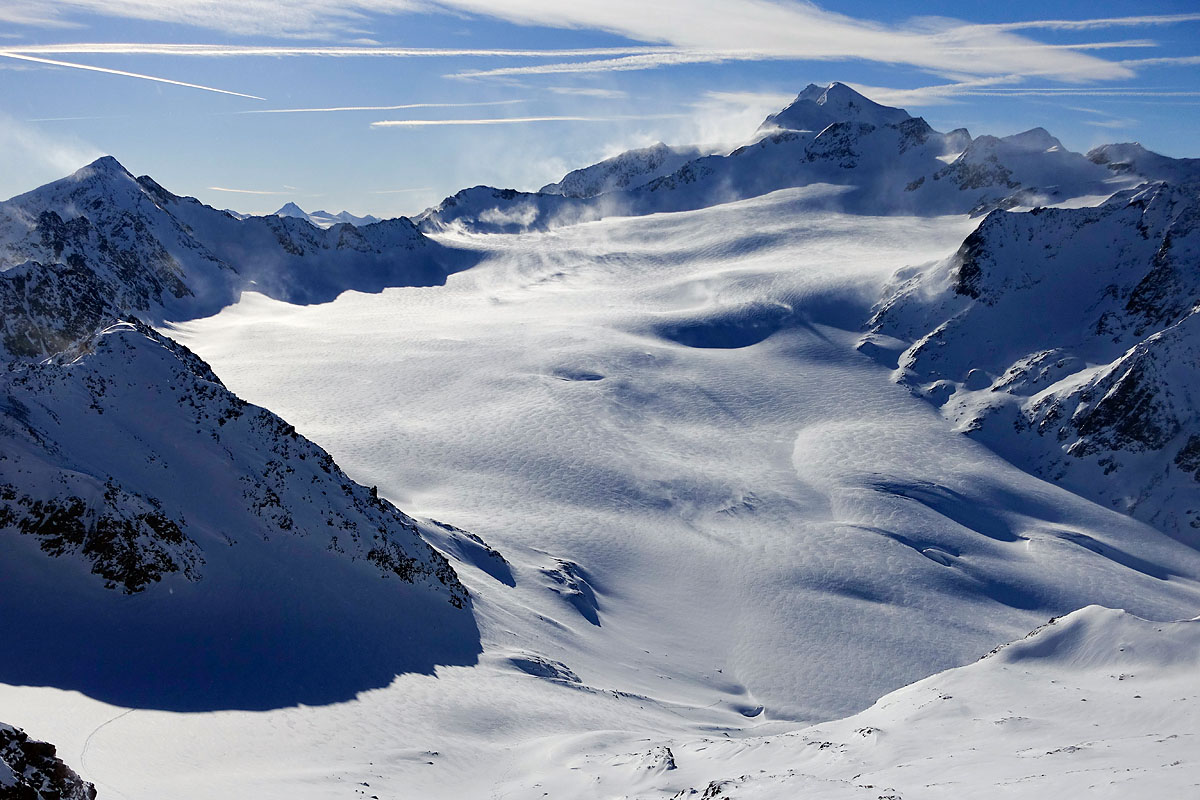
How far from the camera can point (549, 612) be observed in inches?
1657

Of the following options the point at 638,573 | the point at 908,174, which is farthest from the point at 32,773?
the point at 908,174

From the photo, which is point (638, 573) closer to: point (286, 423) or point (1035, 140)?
point (286, 423)

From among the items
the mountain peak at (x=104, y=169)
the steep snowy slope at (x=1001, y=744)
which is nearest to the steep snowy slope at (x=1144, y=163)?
the steep snowy slope at (x=1001, y=744)

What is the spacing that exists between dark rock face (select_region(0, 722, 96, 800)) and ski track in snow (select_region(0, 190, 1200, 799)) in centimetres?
366

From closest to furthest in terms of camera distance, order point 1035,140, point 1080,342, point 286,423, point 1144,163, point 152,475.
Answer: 1. point 152,475
2. point 286,423
3. point 1080,342
4. point 1144,163
5. point 1035,140

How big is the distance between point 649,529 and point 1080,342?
66.9 meters

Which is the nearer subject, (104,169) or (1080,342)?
(1080,342)

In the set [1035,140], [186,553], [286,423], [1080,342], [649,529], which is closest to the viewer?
[186,553]

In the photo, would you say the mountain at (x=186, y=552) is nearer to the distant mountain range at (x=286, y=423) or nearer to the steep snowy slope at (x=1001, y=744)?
the distant mountain range at (x=286, y=423)

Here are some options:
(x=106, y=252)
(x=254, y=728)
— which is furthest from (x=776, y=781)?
(x=106, y=252)

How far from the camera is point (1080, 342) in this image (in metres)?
96.3

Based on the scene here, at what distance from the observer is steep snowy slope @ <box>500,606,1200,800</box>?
599 inches

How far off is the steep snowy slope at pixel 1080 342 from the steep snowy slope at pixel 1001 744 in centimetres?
6414

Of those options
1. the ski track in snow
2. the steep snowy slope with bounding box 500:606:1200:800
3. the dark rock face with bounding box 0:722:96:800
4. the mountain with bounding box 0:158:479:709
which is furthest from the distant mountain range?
the steep snowy slope with bounding box 500:606:1200:800
